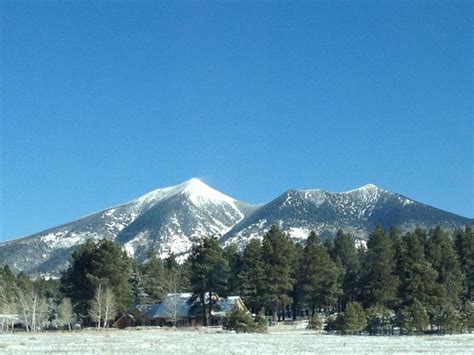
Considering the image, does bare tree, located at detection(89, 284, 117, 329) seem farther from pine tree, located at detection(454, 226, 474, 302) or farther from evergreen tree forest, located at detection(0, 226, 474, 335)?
pine tree, located at detection(454, 226, 474, 302)

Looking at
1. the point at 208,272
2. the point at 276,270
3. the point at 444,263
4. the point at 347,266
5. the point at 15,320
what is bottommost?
the point at 15,320

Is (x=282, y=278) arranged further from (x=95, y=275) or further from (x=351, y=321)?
(x=351, y=321)

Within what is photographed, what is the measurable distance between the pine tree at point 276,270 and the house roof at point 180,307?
5.50m

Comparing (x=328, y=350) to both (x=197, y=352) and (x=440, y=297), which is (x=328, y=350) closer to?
(x=197, y=352)

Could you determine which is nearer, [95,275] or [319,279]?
[95,275]

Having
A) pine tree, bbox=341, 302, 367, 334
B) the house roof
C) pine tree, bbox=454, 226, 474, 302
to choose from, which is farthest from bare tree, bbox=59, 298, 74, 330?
pine tree, bbox=454, 226, 474, 302

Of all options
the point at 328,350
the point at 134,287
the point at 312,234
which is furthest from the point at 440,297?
the point at 134,287

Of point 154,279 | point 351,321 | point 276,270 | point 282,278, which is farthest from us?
point 154,279

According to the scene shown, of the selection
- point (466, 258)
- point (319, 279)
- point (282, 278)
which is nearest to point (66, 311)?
point (282, 278)

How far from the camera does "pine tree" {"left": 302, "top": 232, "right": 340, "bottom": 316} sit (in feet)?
290

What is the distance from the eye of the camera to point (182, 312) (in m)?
92.1

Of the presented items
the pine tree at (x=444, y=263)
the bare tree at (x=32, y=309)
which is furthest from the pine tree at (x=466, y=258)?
the bare tree at (x=32, y=309)

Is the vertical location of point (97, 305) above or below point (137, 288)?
below

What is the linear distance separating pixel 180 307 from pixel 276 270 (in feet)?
50.0
